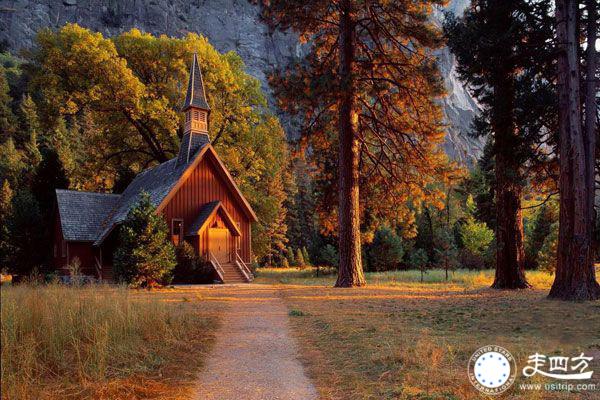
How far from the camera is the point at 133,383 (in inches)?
205

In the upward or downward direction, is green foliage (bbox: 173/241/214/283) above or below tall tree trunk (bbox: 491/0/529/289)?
below

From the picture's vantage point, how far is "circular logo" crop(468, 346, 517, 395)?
190 inches

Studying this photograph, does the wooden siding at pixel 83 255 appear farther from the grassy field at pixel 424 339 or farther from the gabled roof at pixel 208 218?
the grassy field at pixel 424 339

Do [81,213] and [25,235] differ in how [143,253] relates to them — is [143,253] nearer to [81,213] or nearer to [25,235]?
[25,235]

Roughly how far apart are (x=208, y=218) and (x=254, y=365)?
61.9 ft

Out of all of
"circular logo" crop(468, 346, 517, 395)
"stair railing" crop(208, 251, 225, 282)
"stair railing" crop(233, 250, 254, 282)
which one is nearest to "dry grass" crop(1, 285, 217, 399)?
"circular logo" crop(468, 346, 517, 395)

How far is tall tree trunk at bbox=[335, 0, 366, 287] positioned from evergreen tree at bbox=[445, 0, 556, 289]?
414 cm

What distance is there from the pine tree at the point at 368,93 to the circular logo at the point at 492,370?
453 inches

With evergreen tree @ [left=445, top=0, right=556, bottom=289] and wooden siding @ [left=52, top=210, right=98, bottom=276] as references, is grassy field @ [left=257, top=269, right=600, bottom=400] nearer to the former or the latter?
evergreen tree @ [left=445, top=0, right=556, bottom=289]

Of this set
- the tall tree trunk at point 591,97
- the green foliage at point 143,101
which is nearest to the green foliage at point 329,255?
the green foliage at point 143,101

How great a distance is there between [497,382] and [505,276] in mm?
12179

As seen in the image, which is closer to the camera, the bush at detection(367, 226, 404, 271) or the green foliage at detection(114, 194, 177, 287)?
the green foliage at detection(114, 194, 177, 287)

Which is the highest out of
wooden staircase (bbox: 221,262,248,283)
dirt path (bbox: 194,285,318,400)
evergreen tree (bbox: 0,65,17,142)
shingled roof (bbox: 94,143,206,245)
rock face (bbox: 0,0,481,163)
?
rock face (bbox: 0,0,481,163)

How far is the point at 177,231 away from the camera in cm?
2516
